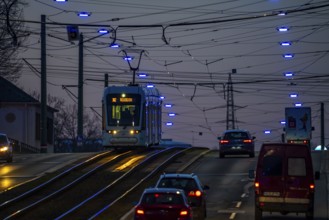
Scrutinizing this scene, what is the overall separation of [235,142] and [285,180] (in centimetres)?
2413

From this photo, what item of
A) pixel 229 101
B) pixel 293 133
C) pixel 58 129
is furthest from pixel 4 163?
pixel 58 129

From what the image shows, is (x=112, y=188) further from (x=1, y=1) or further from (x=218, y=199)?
(x=1, y=1)

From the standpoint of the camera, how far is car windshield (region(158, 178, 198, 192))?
27.0m

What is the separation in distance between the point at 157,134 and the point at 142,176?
1441 centimetres

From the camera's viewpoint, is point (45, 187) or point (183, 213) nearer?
point (183, 213)

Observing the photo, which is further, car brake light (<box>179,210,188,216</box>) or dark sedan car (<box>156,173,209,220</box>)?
dark sedan car (<box>156,173,209,220</box>)

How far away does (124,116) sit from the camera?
162ft

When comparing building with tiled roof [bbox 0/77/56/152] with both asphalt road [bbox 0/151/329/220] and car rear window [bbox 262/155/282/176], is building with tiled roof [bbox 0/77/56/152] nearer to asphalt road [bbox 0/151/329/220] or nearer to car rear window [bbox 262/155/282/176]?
asphalt road [bbox 0/151/329/220]

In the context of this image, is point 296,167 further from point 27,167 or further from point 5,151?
point 5,151

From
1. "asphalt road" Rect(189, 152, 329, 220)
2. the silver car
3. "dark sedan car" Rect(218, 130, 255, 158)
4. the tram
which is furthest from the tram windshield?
the silver car

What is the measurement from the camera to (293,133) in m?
63.6

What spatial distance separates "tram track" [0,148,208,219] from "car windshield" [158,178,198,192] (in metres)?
2.89

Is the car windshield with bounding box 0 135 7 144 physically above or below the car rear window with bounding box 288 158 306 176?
above

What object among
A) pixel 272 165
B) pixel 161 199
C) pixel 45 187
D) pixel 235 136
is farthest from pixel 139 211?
pixel 235 136
